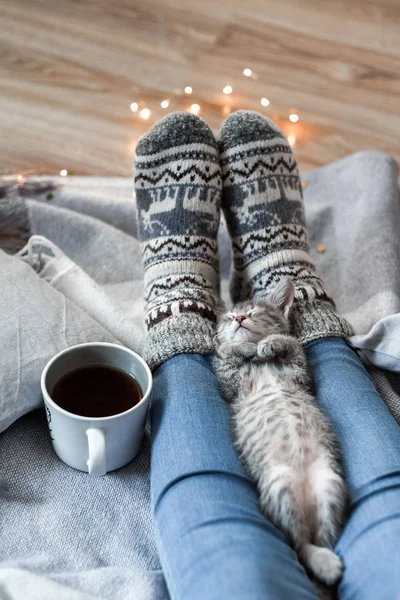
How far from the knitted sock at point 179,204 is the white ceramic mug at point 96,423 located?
20 cm

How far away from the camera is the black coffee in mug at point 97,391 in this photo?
31.5 inches

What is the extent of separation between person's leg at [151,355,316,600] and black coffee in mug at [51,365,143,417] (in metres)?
0.05

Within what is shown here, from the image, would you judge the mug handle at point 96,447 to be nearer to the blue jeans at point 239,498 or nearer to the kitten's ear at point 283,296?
the blue jeans at point 239,498

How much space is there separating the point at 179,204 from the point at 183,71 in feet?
2.50

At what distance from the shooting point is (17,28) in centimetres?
176

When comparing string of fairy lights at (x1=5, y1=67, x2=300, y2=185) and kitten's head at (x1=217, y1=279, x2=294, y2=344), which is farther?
string of fairy lights at (x1=5, y1=67, x2=300, y2=185)

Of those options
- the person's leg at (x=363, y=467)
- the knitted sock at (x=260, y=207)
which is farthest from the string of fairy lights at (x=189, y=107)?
the person's leg at (x=363, y=467)

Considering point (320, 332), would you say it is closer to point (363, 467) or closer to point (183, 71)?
point (363, 467)

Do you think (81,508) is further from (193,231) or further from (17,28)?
(17,28)

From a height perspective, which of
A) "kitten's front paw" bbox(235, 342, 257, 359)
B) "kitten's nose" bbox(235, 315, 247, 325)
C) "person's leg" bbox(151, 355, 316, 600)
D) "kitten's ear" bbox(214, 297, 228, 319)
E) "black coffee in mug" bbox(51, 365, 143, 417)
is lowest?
"person's leg" bbox(151, 355, 316, 600)

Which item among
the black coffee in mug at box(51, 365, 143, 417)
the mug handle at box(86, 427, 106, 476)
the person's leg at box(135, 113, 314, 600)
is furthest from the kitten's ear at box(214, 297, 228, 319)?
the mug handle at box(86, 427, 106, 476)

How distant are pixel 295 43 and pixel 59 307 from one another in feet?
4.16

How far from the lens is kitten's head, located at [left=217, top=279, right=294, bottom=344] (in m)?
0.92

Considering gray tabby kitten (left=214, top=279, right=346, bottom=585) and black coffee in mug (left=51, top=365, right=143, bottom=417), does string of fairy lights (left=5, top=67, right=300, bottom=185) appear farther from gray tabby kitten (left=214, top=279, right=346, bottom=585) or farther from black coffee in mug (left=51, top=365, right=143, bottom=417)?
black coffee in mug (left=51, top=365, right=143, bottom=417)
